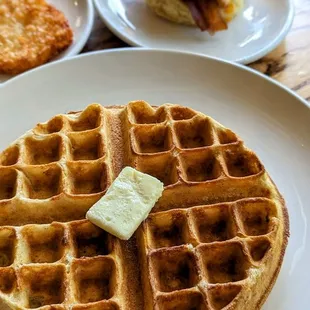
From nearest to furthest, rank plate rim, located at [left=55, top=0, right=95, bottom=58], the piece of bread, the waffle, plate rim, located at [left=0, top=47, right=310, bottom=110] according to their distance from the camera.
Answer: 1. the waffle
2. plate rim, located at [left=0, top=47, right=310, bottom=110]
3. plate rim, located at [left=55, top=0, right=95, bottom=58]
4. the piece of bread

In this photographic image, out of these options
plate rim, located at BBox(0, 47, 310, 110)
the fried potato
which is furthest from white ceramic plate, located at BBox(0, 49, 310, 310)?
the fried potato

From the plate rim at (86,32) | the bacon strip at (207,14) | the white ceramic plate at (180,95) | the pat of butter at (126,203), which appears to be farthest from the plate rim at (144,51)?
the pat of butter at (126,203)

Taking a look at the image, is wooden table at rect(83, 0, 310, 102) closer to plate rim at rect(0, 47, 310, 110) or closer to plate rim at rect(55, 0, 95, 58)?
plate rim at rect(55, 0, 95, 58)

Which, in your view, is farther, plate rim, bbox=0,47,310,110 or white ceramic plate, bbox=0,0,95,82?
white ceramic plate, bbox=0,0,95,82

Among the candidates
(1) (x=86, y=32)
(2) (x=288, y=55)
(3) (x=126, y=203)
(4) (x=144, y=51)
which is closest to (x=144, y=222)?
(3) (x=126, y=203)

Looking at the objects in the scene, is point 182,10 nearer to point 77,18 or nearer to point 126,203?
point 77,18

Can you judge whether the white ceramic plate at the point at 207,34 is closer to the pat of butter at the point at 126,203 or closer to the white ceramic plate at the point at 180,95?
the white ceramic plate at the point at 180,95
